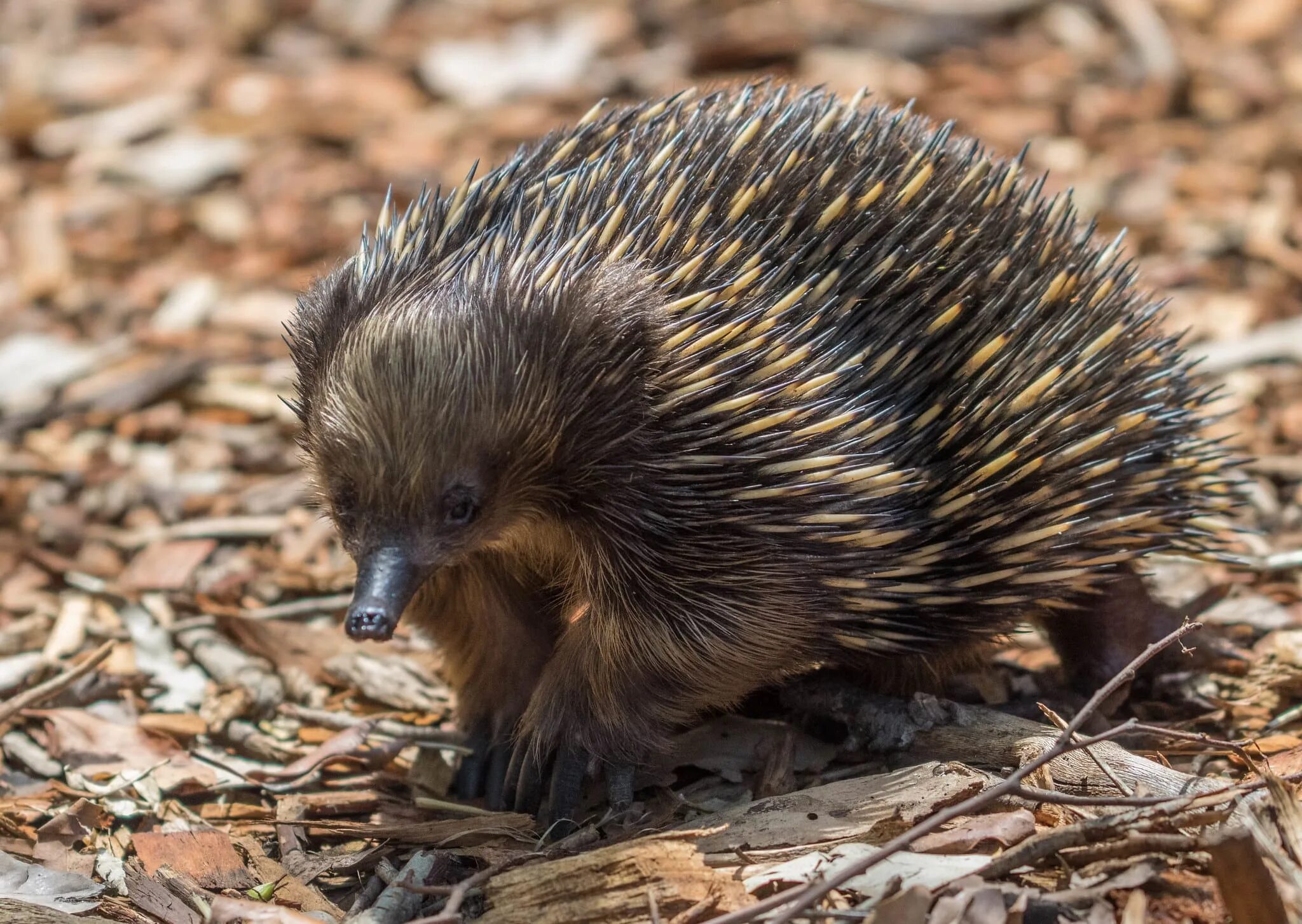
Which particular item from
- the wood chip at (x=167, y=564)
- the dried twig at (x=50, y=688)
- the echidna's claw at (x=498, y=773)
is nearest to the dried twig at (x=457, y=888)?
the echidna's claw at (x=498, y=773)

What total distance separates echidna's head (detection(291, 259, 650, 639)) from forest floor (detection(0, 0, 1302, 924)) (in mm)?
813

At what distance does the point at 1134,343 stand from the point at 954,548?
0.93 m

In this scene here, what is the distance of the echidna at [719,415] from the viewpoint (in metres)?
3.59

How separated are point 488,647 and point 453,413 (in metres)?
1.17

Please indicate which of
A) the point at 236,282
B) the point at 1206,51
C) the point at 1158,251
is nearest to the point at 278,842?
the point at 236,282

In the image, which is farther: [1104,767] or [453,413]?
[1104,767]

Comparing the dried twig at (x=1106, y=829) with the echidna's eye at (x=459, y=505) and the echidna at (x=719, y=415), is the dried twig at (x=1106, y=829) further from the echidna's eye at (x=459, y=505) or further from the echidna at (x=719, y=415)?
the echidna's eye at (x=459, y=505)

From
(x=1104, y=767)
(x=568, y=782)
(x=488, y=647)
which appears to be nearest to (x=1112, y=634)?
(x=1104, y=767)

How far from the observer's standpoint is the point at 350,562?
5.89 meters

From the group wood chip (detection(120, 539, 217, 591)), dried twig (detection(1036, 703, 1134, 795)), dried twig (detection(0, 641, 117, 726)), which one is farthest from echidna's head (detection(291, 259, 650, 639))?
wood chip (detection(120, 539, 217, 591))

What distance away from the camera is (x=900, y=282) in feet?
13.2

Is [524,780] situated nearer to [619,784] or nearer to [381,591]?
[619,784]

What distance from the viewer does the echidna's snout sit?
3342mm

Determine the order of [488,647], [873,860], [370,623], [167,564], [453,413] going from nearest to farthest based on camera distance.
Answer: [873,860] → [370,623] → [453,413] → [488,647] → [167,564]
